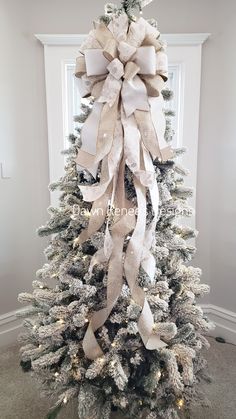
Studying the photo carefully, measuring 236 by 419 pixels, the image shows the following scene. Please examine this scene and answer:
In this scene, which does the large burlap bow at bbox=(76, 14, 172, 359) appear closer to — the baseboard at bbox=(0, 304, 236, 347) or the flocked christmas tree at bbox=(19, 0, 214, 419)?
the flocked christmas tree at bbox=(19, 0, 214, 419)

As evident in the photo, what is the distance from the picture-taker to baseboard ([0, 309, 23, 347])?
6.44 ft

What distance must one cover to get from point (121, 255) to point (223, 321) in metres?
1.36

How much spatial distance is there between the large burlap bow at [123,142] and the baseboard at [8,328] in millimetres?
1137

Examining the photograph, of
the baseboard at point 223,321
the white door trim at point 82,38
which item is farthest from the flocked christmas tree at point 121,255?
the baseboard at point 223,321

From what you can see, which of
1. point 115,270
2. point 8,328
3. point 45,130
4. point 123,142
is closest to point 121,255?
point 115,270

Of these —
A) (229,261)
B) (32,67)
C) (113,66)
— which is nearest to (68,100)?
(32,67)

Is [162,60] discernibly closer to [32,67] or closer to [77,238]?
[77,238]

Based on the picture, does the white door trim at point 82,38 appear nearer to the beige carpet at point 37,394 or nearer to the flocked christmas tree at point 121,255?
the flocked christmas tree at point 121,255

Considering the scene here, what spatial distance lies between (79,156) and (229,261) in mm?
1376

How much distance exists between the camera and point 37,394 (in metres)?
1.58

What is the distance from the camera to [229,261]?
1989 mm

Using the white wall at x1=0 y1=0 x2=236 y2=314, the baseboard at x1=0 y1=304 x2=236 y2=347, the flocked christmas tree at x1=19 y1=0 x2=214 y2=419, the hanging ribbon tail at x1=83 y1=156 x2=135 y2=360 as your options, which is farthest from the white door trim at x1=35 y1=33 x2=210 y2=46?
the baseboard at x1=0 y1=304 x2=236 y2=347

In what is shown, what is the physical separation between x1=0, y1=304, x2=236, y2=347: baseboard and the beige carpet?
0.27ft

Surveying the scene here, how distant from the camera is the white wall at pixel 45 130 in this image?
71.8 inches
